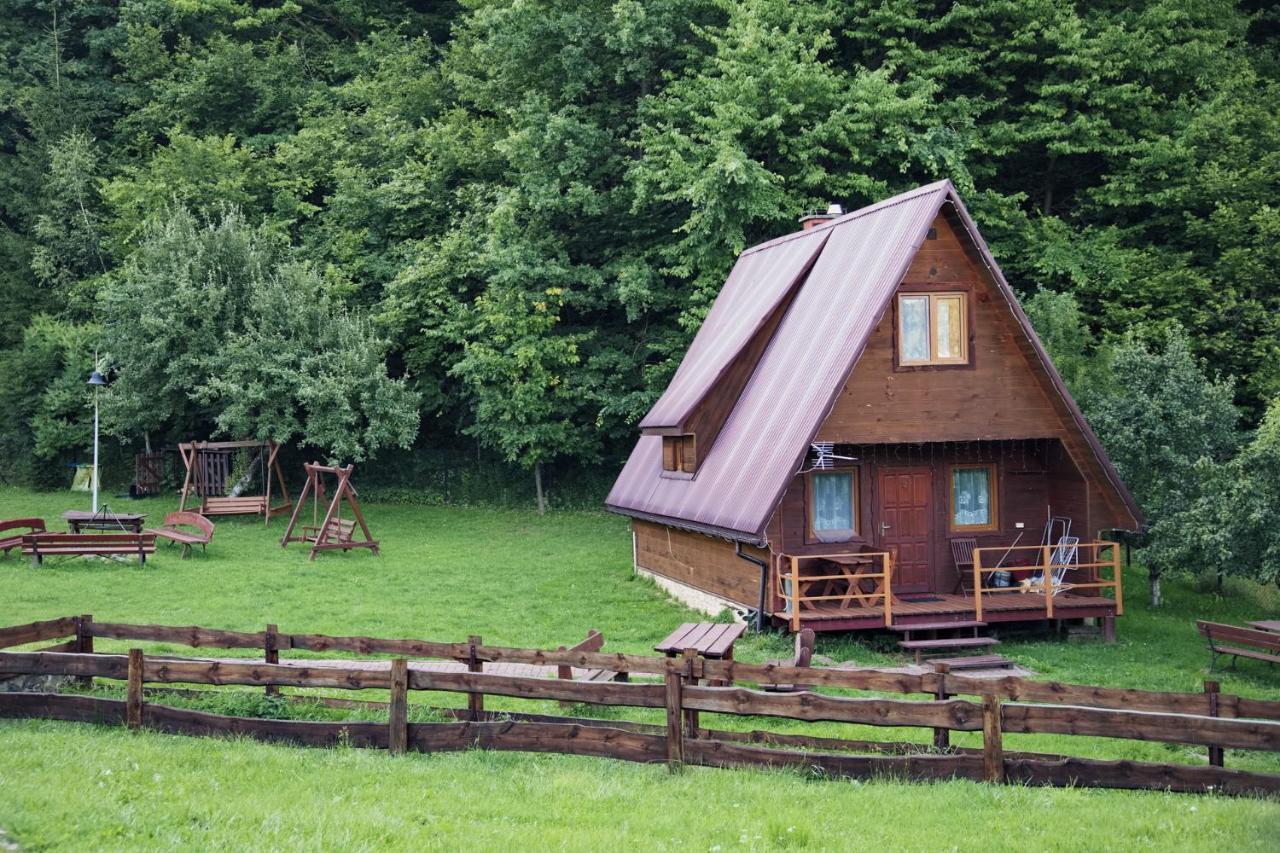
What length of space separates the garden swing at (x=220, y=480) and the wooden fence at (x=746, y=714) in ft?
61.6

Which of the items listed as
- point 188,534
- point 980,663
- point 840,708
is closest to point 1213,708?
point 840,708

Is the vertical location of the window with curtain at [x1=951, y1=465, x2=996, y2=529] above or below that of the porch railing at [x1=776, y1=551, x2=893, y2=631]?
above

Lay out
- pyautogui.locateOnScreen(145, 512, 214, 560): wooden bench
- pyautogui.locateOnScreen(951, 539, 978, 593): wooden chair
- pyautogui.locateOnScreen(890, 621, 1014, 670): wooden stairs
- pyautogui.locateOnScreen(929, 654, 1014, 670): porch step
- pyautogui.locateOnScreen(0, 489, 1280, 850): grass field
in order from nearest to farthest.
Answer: pyautogui.locateOnScreen(0, 489, 1280, 850): grass field
pyautogui.locateOnScreen(929, 654, 1014, 670): porch step
pyautogui.locateOnScreen(890, 621, 1014, 670): wooden stairs
pyautogui.locateOnScreen(951, 539, 978, 593): wooden chair
pyautogui.locateOnScreen(145, 512, 214, 560): wooden bench

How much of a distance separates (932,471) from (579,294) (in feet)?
54.8

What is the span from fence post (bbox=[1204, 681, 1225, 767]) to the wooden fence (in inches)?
0.7

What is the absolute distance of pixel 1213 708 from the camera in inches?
367

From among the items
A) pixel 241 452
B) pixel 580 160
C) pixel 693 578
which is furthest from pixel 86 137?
pixel 693 578

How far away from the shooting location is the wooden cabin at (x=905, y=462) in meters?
17.6

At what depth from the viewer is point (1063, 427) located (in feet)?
61.8

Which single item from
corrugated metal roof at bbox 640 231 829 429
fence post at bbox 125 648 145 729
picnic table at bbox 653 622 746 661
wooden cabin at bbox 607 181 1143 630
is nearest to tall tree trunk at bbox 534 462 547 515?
corrugated metal roof at bbox 640 231 829 429

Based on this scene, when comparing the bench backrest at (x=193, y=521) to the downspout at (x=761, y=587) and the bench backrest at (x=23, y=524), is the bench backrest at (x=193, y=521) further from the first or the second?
the downspout at (x=761, y=587)

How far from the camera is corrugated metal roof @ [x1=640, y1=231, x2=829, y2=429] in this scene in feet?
67.8

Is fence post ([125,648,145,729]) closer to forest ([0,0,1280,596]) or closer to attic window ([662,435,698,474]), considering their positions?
attic window ([662,435,698,474])

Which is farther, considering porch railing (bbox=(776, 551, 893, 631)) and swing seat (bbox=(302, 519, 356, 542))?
swing seat (bbox=(302, 519, 356, 542))
